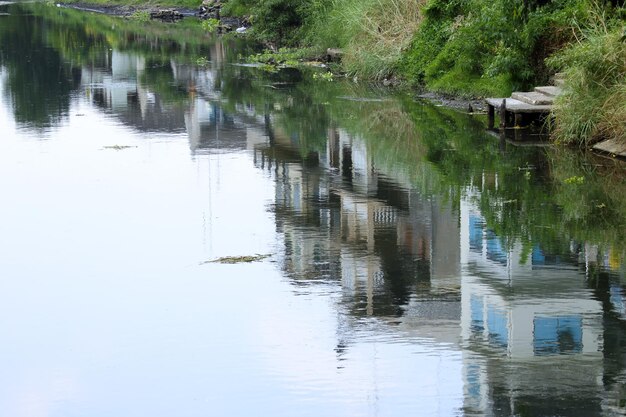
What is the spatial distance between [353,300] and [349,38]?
2706 centimetres

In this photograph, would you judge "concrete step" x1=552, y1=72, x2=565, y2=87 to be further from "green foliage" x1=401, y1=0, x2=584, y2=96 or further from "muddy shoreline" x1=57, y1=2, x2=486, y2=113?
"muddy shoreline" x1=57, y1=2, x2=486, y2=113

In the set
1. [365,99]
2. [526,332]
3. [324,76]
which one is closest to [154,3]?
[324,76]

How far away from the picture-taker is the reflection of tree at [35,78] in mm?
32303

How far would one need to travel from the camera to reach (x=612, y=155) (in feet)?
70.4

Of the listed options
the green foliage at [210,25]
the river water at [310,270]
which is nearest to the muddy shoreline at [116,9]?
the green foliage at [210,25]

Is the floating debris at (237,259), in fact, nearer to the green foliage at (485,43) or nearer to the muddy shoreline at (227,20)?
the green foliage at (485,43)

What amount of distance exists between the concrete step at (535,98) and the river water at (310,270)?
1.08m

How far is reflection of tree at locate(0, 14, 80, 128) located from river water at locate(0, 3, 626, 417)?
3486 millimetres

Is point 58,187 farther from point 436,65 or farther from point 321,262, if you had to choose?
point 436,65

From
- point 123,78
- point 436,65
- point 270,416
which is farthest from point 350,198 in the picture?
point 123,78

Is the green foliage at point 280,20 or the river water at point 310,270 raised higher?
the green foliage at point 280,20

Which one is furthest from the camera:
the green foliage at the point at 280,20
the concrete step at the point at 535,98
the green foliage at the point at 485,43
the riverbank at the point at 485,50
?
the green foliage at the point at 280,20

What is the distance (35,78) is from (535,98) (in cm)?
2181

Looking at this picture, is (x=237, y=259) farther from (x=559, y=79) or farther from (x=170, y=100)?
(x=170, y=100)
